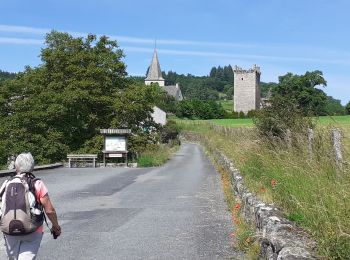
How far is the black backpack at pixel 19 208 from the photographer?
461 cm

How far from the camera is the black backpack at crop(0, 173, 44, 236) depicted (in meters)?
4.61

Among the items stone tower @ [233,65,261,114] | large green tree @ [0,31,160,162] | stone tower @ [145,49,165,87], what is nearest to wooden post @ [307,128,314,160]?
large green tree @ [0,31,160,162]

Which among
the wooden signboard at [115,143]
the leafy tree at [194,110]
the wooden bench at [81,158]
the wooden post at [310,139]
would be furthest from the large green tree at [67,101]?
the leafy tree at [194,110]

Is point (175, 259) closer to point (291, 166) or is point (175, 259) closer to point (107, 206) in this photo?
point (291, 166)

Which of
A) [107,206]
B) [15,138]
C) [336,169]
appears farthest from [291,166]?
[15,138]

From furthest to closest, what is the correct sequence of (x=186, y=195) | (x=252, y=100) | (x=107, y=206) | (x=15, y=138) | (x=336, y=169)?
(x=252, y=100)
(x=15, y=138)
(x=186, y=195)
(x=107, y=206)
(x=336, y=169)

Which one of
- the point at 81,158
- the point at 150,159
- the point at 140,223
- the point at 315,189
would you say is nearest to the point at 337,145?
the point at 315,189

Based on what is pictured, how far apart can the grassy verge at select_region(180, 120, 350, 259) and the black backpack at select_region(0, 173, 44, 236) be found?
2.68 meters

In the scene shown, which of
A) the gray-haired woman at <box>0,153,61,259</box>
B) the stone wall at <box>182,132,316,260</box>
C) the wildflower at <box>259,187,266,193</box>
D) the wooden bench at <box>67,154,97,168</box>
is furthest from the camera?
the wooden bench at <box>67,154,97,168</box>

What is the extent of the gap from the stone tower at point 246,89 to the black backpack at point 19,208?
14735 centimetres

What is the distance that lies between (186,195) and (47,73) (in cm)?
2515

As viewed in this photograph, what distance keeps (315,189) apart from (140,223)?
16.6 feet

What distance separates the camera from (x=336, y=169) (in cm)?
657

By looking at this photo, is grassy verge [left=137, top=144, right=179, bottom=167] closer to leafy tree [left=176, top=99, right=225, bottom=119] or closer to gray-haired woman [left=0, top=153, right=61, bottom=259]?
gray-haired woman [left=0, top=153, right=61, bottom=259]
